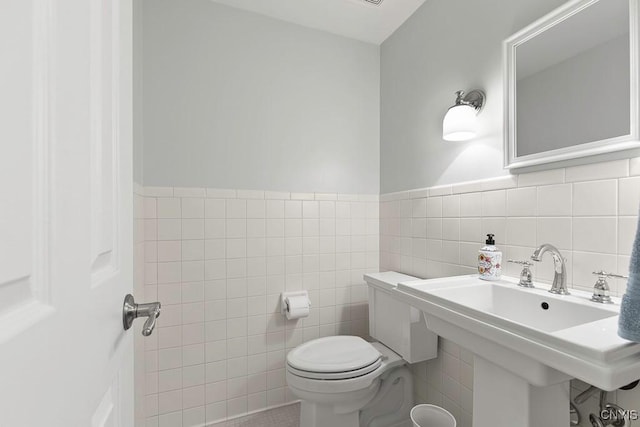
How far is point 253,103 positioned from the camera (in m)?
1.70

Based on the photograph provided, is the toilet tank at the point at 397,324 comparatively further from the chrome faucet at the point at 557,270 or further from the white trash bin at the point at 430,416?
the chrome faucet at the point at 557,270

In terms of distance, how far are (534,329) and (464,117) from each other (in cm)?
97

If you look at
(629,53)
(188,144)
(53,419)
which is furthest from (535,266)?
(188,144)

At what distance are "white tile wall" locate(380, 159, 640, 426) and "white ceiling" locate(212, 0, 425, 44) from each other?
110 cm

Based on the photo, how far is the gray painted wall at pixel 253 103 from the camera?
1517mm

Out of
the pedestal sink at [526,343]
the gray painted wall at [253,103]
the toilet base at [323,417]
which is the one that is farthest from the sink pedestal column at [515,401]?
the gray painted wall at [253,103]

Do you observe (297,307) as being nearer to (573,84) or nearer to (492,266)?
(492,266)

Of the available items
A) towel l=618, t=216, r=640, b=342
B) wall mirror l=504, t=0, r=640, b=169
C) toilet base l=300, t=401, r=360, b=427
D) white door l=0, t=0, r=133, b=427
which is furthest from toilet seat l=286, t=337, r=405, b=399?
wall mirror l=504, t=0, r=640, b=169

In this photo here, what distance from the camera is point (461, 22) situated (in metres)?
1.38

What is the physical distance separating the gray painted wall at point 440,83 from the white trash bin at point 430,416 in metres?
1.05

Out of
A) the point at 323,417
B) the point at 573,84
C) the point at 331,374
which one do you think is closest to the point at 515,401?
the point at 331,374

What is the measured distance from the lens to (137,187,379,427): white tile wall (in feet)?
4.89

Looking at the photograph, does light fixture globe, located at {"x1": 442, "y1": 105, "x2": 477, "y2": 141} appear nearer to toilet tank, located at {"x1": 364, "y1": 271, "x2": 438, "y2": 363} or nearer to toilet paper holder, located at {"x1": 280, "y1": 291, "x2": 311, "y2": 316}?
toilet tank, located at {"x1": 364, "y1": 271, "x2": 438, "y2": 363}

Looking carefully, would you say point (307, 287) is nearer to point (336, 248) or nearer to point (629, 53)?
point (336, 248)
